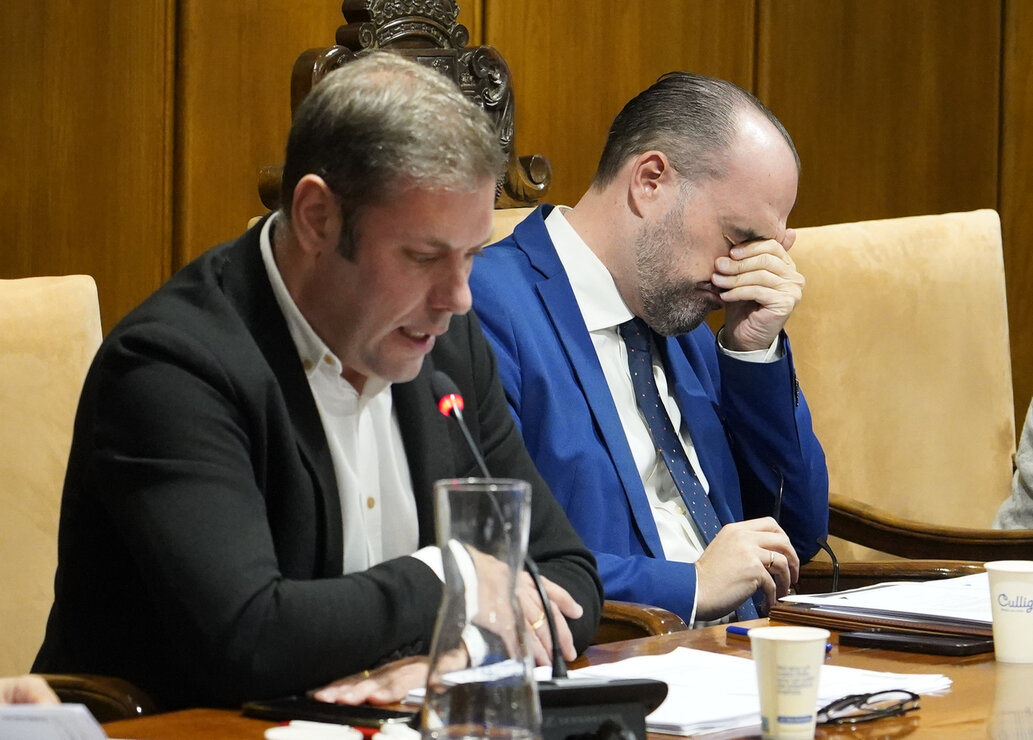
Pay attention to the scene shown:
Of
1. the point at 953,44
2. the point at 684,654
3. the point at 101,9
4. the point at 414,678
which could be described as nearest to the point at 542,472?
the point at 684,654

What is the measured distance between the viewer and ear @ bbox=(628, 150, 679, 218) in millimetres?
2428

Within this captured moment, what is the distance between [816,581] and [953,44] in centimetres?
260

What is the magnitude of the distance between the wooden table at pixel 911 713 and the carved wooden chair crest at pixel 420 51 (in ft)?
3.66

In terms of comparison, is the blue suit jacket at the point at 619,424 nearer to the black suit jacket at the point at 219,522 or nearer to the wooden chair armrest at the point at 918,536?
the wooden chair armrest at the point at 918,536

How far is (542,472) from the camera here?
2203 millimetres

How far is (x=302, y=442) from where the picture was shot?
1.52m

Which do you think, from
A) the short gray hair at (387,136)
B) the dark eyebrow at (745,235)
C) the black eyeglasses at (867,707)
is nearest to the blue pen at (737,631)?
the black eyeglasses at (867,707)

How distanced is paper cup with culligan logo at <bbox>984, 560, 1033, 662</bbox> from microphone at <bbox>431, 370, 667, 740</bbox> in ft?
1.66

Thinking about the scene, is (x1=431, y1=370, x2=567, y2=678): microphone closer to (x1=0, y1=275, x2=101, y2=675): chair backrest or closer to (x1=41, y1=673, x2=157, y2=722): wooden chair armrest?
(x1=41, y1=673, x2=157, y2=722): wooden chair armrest

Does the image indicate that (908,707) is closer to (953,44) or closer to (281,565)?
(281,565)

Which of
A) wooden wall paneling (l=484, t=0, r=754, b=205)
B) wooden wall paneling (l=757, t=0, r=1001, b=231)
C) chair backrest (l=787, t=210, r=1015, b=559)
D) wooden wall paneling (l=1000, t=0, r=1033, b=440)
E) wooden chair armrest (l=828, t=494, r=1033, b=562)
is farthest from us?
wooden wall paneling (l=1000, t=0, r=1033, b=440)

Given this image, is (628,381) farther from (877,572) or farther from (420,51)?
(420,51)

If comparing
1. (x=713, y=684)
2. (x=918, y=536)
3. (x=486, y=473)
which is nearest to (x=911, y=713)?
(x=713, y=684)

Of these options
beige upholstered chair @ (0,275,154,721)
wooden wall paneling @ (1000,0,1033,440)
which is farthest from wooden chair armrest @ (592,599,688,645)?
wooden wall paneling @ (1000,0,1033,440)
